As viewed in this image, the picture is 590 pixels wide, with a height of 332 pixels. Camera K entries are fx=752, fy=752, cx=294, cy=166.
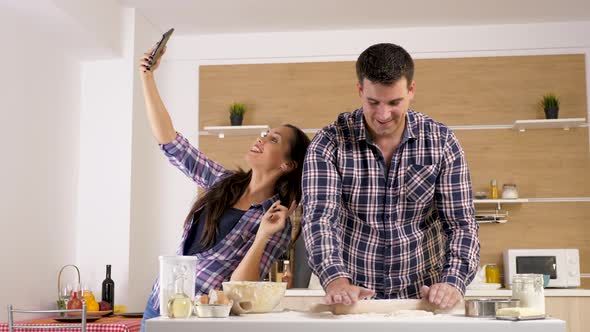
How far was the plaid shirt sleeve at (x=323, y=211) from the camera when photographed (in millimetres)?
1930

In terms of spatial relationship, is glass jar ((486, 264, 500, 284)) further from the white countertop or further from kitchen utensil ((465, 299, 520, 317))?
kitchen utensil ((465, 299, 520, 317))

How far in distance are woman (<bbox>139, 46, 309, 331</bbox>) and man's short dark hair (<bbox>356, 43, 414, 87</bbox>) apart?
455 mm

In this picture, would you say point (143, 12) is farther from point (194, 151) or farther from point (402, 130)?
point (402, 130)

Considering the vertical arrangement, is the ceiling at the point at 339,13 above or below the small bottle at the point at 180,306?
above

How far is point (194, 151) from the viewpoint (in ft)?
8.49

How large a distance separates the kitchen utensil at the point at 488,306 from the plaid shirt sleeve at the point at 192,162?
1124mm

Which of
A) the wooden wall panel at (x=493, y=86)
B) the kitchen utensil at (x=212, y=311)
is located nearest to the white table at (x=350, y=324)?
the kitchen utensil at (x=212, y=311)

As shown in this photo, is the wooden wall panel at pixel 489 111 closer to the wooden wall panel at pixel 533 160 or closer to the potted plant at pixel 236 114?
the wooden wall panel at pixel 533 160

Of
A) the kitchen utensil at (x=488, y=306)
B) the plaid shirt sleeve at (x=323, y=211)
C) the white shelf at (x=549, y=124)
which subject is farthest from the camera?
the white shelf at (x=549, y=124)

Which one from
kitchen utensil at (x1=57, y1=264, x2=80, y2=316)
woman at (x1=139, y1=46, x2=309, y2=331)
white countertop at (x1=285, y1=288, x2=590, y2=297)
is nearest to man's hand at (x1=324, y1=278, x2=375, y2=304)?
woman at (x1=139, y1=46, x2=309, y2=331)

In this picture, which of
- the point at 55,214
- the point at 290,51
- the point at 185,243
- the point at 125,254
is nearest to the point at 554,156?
the point at 290,51

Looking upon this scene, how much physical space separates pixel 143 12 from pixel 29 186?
5.15 ft

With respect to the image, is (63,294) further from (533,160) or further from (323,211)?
(533,160)

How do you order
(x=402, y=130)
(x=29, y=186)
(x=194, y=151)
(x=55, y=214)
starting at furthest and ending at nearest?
1. (x=55, y=214)
2. (x=29, y=186)
3. (x=194, y=151)
4. (x=402, y=130)
